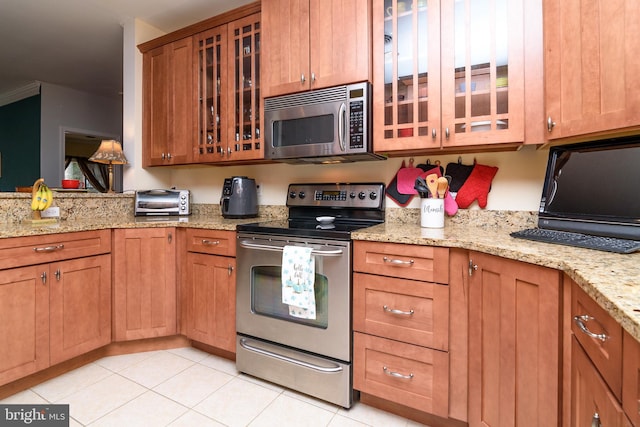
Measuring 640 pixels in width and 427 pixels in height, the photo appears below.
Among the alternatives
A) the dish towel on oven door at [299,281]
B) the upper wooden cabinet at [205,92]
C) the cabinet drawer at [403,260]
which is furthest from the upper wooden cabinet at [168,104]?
the cabinet drawer at [403,260]

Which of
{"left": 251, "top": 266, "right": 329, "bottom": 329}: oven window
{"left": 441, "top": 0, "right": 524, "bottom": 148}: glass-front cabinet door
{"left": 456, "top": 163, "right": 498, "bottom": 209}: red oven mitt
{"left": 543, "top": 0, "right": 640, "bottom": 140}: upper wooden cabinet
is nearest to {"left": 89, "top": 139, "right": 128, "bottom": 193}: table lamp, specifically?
{"left": 251, "top": 266, "right": 329, "bottom": 329}: oven window

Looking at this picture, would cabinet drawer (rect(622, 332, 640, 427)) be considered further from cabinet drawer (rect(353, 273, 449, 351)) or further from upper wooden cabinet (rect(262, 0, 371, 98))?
upper wooden cabinet (rect(262, 0, 371, 98))

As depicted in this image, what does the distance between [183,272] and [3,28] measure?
9.67ft

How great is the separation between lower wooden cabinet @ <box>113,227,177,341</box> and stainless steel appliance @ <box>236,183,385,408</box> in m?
0.58

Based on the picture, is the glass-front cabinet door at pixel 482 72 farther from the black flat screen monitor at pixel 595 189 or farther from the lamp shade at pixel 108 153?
the lamp shade at pixel 108 153

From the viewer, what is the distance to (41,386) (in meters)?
1.75

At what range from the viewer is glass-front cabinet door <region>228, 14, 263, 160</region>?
2.17 meters

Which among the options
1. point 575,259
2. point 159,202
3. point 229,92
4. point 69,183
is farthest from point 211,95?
point 575,259

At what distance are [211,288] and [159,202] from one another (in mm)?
1002

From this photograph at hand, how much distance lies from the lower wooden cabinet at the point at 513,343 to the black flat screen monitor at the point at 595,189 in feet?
1.46

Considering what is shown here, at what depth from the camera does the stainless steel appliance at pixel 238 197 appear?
229 centimetres

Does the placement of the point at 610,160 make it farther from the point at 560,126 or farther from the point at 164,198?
the point at 164,198

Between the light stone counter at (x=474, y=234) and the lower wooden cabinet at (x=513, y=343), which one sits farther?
the lower wooden cabinet at (x=513, y=343)

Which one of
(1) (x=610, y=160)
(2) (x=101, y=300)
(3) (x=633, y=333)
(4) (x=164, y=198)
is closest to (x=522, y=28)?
(1) (x=610, y=160)
